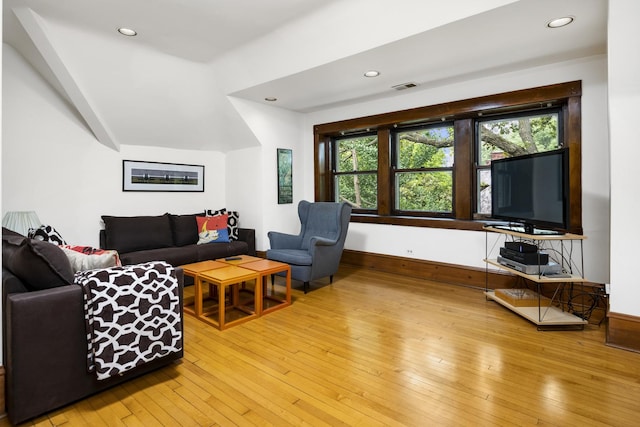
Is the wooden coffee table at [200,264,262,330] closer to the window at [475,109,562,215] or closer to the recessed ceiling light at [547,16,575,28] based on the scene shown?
the window at [475,109,562,215]

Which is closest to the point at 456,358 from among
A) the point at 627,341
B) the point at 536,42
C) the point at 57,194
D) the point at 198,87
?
the point at 627,341

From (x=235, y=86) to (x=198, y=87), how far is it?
22.9 inches

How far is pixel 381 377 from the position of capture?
219 centimetres

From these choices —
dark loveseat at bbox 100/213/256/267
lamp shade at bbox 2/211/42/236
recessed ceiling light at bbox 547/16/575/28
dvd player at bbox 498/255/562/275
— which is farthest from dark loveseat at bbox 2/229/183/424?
recessed ceiling light at bbox 547/16/575/28

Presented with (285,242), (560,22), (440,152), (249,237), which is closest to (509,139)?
(440,152)

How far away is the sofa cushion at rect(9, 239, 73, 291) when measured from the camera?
185cm

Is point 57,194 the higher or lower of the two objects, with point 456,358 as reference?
higher

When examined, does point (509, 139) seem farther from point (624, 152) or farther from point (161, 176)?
point (161, 176)

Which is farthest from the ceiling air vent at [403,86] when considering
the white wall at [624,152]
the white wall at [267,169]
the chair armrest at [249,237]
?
the chair armrest at [249,237]

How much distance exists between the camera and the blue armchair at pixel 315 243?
12.9ft

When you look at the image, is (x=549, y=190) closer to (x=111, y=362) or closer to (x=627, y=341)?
(x=627, y=341)

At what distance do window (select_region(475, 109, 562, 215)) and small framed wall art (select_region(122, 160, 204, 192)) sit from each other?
393 centimetres

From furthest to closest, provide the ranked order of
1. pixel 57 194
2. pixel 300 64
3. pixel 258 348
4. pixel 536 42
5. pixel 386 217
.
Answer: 1. pixel 386 217
2. pixel 57 194
3. pixel 300 64
4. pixel 536 42
5. pixel 258 348

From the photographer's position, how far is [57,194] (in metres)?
4.07
